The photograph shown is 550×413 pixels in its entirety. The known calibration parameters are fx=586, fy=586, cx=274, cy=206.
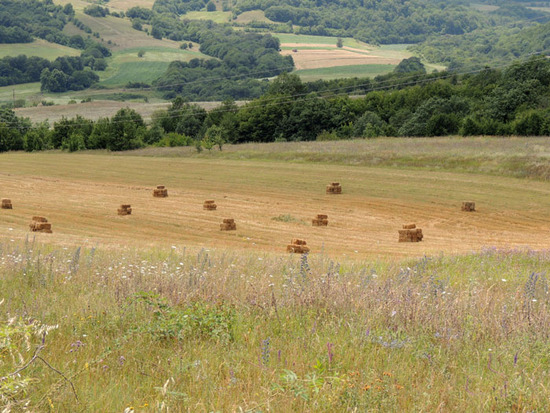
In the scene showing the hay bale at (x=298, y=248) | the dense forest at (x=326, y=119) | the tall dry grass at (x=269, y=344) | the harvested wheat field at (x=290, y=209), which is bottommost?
the harvested wheat field at (x=290, y=209)

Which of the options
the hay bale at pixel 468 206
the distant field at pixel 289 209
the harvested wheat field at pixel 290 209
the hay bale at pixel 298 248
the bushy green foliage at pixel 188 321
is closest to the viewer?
the bushy green foliage at pixel 188 321

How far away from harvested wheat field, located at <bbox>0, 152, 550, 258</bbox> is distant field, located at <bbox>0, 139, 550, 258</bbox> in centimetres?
5

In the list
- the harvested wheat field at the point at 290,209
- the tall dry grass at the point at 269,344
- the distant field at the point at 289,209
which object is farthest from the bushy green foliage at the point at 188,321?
the harvested wheat field at the point at 290,209

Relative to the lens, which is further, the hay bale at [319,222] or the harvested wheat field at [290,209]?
the hay bale at [319,222]

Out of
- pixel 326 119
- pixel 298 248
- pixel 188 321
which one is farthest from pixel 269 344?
pixel 326 119

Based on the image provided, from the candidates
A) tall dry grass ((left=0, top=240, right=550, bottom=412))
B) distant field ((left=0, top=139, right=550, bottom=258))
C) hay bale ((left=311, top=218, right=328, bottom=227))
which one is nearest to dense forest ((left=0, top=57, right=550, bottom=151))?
distant field ((left=0, top=139, right=550, bottom=258))

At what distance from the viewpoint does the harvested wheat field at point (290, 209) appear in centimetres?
2347

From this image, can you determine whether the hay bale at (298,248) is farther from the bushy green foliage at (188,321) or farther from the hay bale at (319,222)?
the bushy green foliage at (188,321)

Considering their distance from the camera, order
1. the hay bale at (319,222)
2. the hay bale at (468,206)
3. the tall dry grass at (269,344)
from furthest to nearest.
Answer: the hay bale at (468,206) < the hay bale at (319,222) < the tall dry grass at (269,344)

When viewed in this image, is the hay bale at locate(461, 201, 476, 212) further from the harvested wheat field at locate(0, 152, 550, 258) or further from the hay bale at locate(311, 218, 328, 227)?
the hay bale at locate(311, 218, 328, 227)

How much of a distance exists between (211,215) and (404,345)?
987 inches

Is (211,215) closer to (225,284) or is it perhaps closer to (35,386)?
(225,284)

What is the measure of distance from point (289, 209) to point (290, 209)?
0.06 m

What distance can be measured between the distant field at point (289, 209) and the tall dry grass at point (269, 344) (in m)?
8.57
